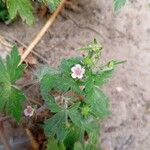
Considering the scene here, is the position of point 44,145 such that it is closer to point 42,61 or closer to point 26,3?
point 42,61

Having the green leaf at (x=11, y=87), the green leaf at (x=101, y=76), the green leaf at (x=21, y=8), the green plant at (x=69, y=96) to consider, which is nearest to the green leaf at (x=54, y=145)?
the green plant at (x=69, y=96)

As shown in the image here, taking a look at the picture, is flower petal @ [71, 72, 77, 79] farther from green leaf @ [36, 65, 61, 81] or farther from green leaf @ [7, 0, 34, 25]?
green leaf @ [7, 0, 34, 25]

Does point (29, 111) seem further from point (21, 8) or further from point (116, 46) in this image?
point (116, 46)

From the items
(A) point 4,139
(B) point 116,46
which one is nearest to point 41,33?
(B) point 116,46

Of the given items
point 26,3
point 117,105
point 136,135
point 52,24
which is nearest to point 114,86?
point 117,105

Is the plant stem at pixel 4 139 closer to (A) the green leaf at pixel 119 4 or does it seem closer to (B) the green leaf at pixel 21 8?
(B) the green leaf at pixel 21 8

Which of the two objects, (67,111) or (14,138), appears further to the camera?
(14,138)
